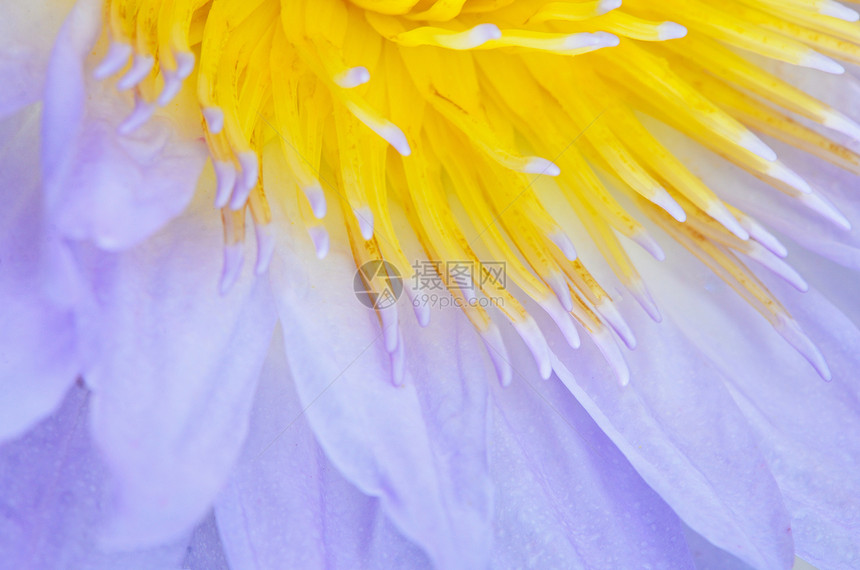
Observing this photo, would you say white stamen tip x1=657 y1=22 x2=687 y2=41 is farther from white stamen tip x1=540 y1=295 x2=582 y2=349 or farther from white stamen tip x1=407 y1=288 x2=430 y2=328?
white stamen tip x1=407 y1=288 x2=430 y2=328

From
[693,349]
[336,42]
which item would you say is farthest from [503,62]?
[693,349]

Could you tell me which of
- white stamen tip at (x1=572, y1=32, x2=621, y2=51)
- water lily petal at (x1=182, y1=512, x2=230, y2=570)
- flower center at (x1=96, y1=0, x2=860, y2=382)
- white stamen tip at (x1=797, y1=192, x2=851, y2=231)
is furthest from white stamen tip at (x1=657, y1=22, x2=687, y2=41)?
water lily petal at (x1=182, y1=512, x2=230, y2=570)

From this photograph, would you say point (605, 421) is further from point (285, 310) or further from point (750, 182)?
point (750, 182)

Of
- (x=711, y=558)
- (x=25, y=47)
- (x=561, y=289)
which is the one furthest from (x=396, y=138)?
(x=711, y=558)

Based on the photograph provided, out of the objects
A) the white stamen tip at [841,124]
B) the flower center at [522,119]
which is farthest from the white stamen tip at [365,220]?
the white stamen tip at [841,124]

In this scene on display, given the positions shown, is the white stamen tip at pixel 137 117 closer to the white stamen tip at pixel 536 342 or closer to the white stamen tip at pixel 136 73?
the white stamen tip at pixel 136 73

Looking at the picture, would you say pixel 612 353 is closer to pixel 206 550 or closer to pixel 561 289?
pixel 561 289
